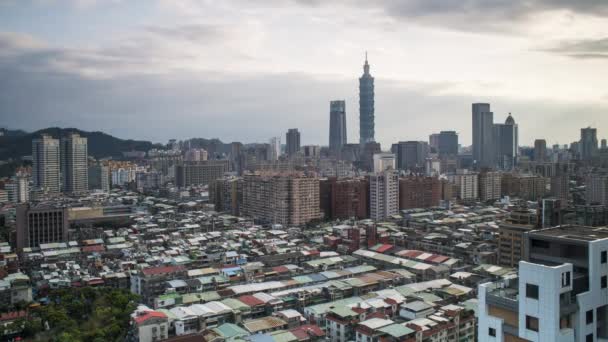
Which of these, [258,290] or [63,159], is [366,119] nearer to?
[63,159]

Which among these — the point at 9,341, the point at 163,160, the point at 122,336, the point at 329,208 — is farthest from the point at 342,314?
the point at 163,160

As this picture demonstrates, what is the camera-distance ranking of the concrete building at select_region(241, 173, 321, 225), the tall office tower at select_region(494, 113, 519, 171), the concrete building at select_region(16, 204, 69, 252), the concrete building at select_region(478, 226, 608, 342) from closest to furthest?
the concrete building at select_region(478, 226, 608, 342) → the concrete building at select_region(16, 204, 69, 252) → the concrete building at select_region(241, 173, 321, 225) → the tall office tower at select_region(494, 113, 519, 171)

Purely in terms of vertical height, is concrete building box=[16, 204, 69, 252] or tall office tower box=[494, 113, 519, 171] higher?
tall office tower box=[494, 113, 519, 171]

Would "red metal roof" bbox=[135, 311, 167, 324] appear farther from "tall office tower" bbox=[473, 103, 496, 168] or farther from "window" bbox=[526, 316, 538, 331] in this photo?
"tall office tower" bbox=[473, 103, 496, 168]

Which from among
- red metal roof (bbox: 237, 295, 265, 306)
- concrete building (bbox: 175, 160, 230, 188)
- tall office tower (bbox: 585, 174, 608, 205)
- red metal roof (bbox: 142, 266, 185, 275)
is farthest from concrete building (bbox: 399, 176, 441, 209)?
concrete building (bbox: 175, 160, 230, 188)

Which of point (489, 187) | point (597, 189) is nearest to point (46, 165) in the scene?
point (489, 187)
